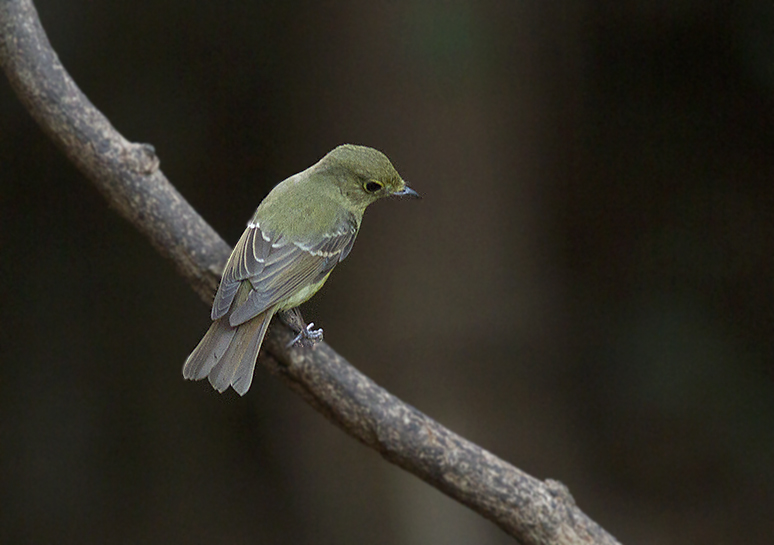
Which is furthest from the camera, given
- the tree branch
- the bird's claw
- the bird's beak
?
the tree branch

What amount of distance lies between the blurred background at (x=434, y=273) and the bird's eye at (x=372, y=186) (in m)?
2.16

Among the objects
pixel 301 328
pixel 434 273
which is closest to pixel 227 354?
pixel 301 328

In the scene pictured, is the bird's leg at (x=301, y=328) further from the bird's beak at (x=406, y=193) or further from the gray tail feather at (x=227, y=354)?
the bird's beak at (x=406, y=193)

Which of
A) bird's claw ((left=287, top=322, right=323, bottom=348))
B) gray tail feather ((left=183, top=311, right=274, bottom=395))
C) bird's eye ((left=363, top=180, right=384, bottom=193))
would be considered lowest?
gray tail feather ((left=183, top=311, right=274, bottom=395))

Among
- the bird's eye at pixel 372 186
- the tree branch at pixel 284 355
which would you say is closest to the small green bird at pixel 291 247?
the bird's eye at pixel 372 186

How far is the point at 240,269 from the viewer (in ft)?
5.36

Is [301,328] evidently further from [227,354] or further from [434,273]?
[434,273]

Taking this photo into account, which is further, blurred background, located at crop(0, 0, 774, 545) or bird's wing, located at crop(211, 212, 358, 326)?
blurred background, located at crop(0, 0, 774, 545)

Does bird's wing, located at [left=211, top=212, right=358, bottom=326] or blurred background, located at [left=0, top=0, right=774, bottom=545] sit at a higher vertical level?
bird's wing, located at [left=211, top=212, right=358, bottom=326]

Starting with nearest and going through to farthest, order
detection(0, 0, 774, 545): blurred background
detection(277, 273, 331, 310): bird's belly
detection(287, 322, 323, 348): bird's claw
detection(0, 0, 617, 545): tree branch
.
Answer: detection(287, 322, 323, 348): bird's claw < detection(277, 273, 331, 310): bird's belly < detection(0, 0, 617, 545): tree branch < detection(0, 0, 774, 545): blurred background

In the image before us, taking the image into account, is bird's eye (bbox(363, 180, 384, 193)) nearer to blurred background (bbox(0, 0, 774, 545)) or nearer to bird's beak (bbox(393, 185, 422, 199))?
bird's beak (bbox(393, 185, 422, 199))

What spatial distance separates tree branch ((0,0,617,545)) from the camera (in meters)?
2.55

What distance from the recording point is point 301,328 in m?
1.50

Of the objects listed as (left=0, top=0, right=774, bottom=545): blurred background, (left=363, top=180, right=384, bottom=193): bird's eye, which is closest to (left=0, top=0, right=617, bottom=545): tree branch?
(left=363, top=180, right=384, bottom=193): bird's eye
